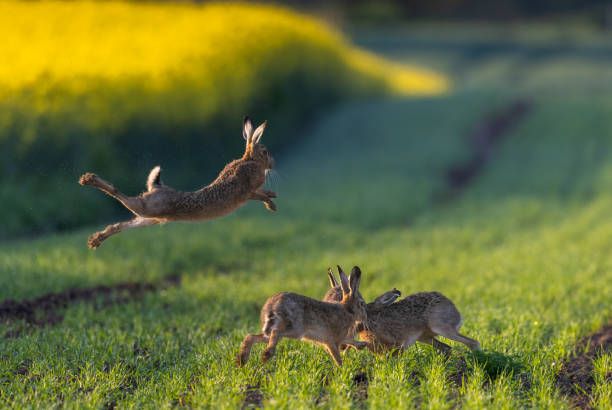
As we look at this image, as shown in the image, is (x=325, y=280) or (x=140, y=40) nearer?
(x=325, y=280)

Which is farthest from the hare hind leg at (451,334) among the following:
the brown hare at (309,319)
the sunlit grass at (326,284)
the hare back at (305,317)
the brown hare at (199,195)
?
the brown hare at (199,195)

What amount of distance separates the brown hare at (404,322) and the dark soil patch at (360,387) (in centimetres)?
29

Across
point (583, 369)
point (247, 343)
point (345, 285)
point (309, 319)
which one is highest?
point (345, 285)

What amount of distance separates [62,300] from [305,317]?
529 centimetres

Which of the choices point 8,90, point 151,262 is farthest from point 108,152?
point 151,262

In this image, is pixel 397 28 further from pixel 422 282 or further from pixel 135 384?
pixel 135 384

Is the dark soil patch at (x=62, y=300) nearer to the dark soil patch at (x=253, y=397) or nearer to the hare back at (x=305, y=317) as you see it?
the dark soil patch at (x=253, y=397)

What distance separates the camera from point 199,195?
444cm

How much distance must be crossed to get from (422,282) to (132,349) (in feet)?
18.6

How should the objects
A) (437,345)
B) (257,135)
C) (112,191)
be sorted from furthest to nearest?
(437,345)
(257,135)
(112,191)

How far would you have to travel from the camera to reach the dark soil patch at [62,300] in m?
8.38

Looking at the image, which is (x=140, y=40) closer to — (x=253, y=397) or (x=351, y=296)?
(x=351, y=296)

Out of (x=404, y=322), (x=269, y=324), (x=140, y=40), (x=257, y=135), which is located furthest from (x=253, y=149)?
(x=140, y=40)

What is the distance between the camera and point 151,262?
38.6 ft
